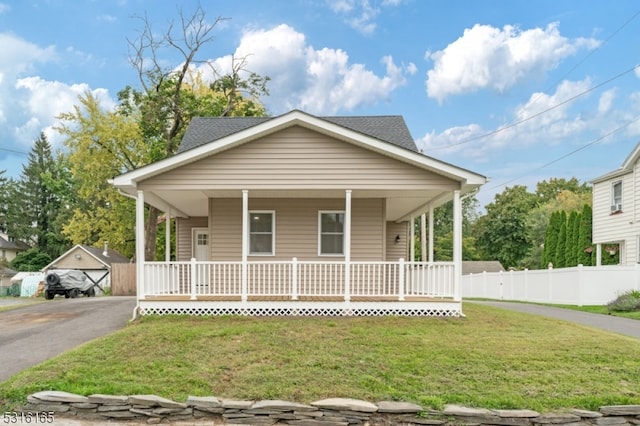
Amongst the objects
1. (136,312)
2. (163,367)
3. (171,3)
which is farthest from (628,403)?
(171,3)

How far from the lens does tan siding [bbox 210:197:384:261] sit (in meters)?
11.4

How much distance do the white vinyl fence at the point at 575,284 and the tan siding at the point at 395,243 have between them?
19.2ft

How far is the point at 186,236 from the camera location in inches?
611

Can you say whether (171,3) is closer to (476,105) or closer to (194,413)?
(476,105)

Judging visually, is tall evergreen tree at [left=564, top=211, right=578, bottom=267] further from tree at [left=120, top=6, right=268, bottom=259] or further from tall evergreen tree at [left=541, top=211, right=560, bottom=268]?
tree at [left=120, top=6, right=268, bottom=259]

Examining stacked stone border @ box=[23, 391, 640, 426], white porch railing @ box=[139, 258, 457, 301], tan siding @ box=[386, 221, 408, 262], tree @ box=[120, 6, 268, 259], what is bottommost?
stacked stone border @ box=[23, 391, 640, 426]

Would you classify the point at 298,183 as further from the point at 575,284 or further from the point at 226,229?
the point at 575,284

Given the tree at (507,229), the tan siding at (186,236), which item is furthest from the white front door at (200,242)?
the tree at (507,229)

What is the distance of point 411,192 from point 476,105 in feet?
53.2

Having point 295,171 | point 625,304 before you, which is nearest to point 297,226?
point 295,171

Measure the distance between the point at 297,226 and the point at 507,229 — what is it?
3819cm

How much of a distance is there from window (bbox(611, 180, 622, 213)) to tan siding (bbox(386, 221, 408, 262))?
957cm

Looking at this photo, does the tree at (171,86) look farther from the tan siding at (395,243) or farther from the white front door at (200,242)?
the tan siding at (395,243)

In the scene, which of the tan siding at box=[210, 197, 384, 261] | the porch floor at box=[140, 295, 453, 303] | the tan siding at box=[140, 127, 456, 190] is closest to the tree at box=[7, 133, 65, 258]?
the tan siding at box=[210, 197, 384, 261]
